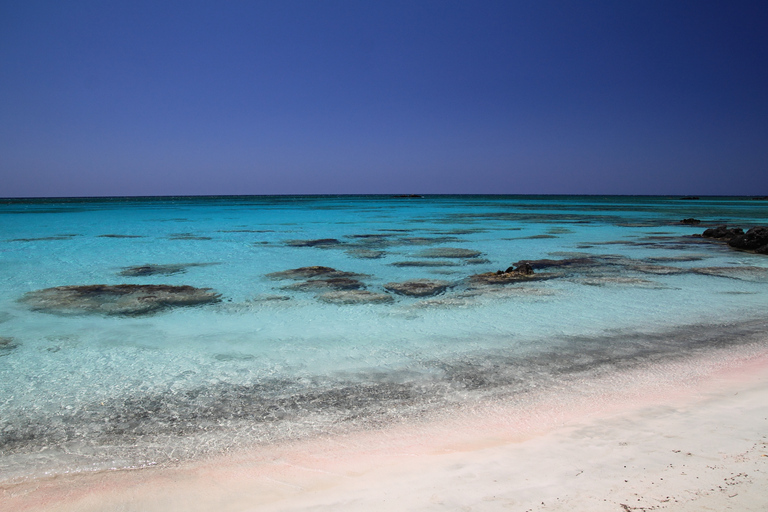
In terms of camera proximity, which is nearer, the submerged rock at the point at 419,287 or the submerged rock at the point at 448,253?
the submerged rock at the point at 419,287

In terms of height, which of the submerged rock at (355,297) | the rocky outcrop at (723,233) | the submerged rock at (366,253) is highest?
the rocky outcrop at (723,233)

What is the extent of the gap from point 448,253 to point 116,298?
896 centimetres

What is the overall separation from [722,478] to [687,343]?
10.9ft

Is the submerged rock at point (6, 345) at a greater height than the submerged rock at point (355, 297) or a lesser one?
lesser

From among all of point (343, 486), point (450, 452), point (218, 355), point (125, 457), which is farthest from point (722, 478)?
point (218, 355)

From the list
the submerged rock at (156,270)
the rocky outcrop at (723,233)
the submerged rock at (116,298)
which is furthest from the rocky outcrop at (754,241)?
the submerged rock at (156,270)

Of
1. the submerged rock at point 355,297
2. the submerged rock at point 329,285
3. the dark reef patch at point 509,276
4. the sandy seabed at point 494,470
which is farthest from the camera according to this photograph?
the dark reef patch at point 509,276

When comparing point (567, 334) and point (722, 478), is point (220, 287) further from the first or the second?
point (722, 478)

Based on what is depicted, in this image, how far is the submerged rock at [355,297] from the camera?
7820 millimetres

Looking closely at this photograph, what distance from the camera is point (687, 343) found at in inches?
216

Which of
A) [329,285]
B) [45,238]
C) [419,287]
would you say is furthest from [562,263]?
[45,238]

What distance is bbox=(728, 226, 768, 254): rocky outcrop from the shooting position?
13.5m

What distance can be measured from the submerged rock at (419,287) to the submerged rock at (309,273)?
1562 millimetres

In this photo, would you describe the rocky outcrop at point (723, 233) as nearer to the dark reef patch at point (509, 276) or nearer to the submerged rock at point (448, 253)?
the submerged rock at point (448, 253)
